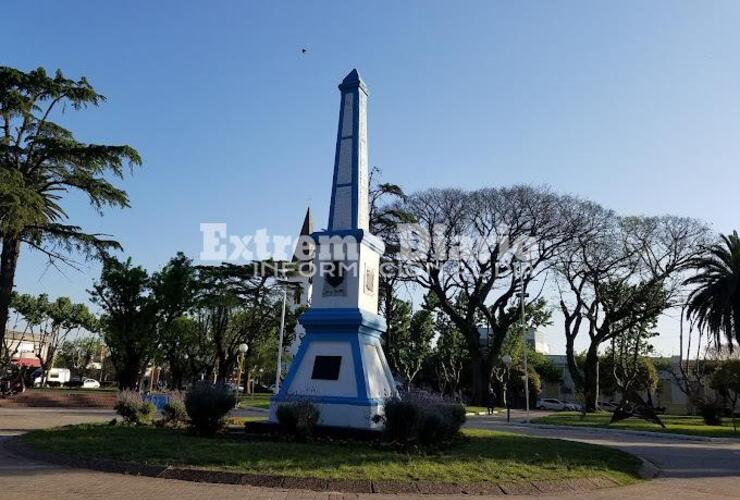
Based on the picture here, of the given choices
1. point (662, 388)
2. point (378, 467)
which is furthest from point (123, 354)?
point (662, 388)

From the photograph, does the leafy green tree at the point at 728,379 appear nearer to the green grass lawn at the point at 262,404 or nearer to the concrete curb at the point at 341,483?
the green grass lawn at the point at 262,404

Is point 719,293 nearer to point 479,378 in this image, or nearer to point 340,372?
point 479,378

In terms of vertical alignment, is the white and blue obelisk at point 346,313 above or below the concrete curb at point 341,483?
above

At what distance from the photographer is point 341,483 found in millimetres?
8219

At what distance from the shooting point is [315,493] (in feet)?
25.7

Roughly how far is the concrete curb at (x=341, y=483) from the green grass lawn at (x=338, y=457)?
20 centimetres

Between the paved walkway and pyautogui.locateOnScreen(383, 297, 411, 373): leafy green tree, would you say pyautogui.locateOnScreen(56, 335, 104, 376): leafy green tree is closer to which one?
pyautogui.locateOnScreen(383, 297, 411, 373): leafy green tree

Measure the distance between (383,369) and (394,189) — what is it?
54.9ft

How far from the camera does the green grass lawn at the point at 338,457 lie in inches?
352

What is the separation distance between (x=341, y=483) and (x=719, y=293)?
102 ft

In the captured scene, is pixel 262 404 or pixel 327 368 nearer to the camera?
pixel 327 368

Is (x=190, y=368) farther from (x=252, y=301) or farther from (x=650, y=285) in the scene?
(x=650, y=285)

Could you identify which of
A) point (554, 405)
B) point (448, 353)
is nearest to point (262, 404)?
point (448, 353)

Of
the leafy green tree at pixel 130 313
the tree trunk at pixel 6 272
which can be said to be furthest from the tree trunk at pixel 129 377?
the tree trunk at pixel 6 272
